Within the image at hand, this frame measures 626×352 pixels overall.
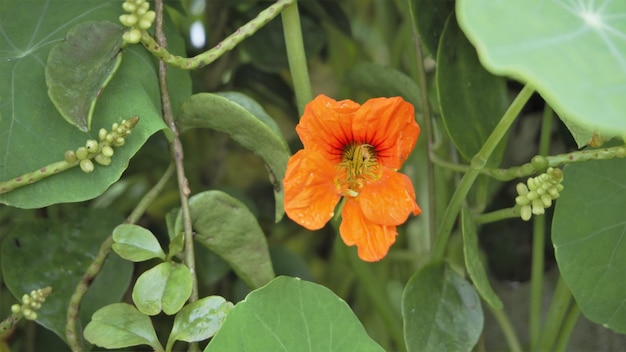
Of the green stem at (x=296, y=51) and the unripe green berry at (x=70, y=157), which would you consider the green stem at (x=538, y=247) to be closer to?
the green stem at (x=296, y=51)

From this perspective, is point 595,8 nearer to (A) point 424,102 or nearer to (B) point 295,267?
(A) point 424,102

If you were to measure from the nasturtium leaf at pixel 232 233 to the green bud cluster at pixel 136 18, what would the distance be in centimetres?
16

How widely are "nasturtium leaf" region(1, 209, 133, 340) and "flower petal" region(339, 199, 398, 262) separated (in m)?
0.26

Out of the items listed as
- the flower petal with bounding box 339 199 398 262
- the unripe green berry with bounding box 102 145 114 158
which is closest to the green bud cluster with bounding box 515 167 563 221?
the flower petal with bounding box 339 199 398 262

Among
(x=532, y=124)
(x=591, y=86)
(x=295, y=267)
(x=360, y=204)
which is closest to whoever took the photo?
(x=591, y=86)

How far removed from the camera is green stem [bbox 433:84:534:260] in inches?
22.8

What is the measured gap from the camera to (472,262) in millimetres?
667

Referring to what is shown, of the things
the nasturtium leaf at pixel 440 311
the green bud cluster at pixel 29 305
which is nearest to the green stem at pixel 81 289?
the green bud cluster at pixel 29 305

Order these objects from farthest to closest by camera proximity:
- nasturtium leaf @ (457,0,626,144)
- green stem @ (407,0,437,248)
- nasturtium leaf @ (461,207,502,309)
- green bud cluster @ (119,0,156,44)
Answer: green stem @ (407,0,437,248), nasturtium leaf @ (461,207,502,309), green bud cluster @ (119,0,156,44), nasturtium leaf @ (457,0,626,144)

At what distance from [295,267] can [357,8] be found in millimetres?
608

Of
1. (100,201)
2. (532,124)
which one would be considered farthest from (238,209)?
(532,124)

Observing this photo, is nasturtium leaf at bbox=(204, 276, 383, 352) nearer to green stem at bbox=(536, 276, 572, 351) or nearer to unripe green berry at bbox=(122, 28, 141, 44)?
unripe green berry at bbox=(122, 28, 141, 44)

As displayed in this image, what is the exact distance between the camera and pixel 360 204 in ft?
2.08

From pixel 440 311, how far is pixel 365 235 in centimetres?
13
